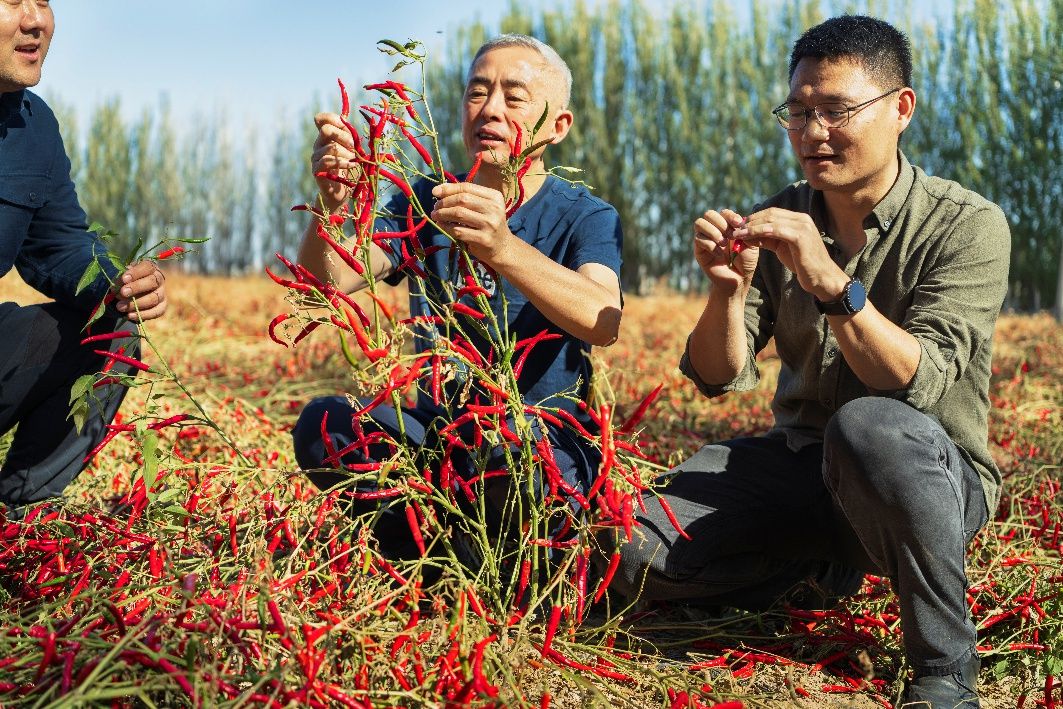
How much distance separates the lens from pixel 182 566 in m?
2.18

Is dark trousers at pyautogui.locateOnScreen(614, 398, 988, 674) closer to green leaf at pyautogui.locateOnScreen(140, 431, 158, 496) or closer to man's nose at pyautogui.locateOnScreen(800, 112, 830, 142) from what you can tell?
man's nose at pyautogui.locateOnScreen(800, 112, 830, 142)

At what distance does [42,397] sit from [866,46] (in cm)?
239

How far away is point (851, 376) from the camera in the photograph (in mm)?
2500

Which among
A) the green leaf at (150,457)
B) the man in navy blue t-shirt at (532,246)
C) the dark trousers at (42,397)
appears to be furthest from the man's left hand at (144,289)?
the green leaf at (150,457)

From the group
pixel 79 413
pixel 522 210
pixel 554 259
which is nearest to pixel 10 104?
pixel 79 413

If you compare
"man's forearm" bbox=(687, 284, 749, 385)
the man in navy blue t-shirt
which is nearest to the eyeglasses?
"man's forearm" bbox=(687, 284, 749, 385)

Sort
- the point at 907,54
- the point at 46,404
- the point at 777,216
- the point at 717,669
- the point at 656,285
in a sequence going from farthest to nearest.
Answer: the point at 656,285 → the point at 46,404 → the point at 907,54 → the point at 717,669 → the point at 777,216

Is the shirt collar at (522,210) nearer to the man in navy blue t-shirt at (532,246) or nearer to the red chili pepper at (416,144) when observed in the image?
the man in navy blue t-shirt at (532,246)

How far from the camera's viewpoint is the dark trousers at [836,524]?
2.06m

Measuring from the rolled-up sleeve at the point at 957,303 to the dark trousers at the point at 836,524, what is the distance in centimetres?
9

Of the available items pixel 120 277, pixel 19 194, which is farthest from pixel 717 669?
pixel 19 194

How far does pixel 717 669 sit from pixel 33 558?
1621mm

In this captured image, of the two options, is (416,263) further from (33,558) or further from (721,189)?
(721,189)

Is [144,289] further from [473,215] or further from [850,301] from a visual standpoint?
[850,301]
